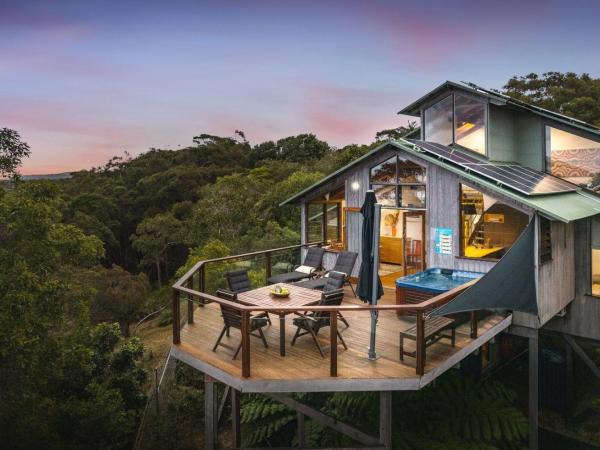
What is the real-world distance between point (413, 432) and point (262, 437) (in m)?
4.43

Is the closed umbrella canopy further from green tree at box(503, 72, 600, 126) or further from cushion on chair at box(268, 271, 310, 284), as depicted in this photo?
green tree at box(503, 72, 600, 126)

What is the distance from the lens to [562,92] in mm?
27188

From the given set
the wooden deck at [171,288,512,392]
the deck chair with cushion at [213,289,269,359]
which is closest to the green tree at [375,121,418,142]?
the wooden deck at [171,288,512,392]

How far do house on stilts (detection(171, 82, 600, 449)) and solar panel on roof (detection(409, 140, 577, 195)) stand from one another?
7cm

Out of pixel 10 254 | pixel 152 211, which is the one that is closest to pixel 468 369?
pixel 10 254

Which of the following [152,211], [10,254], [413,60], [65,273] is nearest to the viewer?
[10,254]

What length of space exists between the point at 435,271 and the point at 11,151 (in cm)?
1086

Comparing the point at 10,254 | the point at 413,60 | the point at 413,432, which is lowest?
the point at 413,432

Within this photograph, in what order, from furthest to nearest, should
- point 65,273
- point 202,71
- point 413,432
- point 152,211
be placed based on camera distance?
point 152,211 → point 202,71 → point 65,273 → point 413,432

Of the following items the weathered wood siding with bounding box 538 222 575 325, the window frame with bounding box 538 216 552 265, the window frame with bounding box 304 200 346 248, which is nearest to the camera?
the window frame with bounding box 538 216 552 265

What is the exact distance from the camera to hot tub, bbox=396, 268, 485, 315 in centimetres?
828

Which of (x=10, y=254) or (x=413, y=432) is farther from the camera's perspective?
(x=10, y=254)

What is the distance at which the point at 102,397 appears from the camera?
40.4 feet

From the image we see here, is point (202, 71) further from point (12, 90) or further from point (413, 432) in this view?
point (413, 432)
